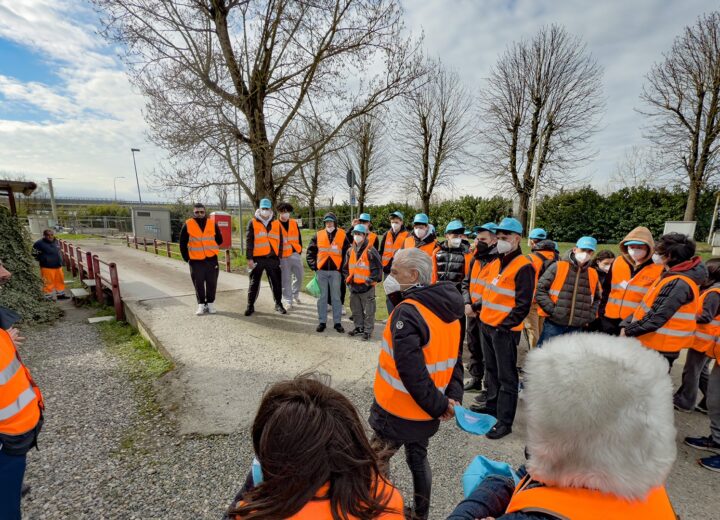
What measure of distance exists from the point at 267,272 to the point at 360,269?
2225 millimetres

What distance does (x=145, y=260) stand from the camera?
1473 cm

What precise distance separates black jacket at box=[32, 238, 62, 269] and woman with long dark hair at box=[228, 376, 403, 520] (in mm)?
10318

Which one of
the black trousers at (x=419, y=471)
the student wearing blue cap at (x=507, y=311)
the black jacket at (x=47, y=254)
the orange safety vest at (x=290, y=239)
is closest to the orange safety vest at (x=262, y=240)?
the orange safety vest at (x=290, y=239)

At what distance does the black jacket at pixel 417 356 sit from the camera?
194cm

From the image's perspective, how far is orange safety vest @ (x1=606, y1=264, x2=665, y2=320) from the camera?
3930mm

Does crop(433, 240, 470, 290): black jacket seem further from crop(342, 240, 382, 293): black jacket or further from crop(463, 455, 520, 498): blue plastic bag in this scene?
crop(463, 455, 520, 498): blue plastic bag

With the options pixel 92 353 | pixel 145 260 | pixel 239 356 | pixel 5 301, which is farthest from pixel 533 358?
pixel 145 260

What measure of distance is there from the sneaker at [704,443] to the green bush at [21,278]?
32.8 ft

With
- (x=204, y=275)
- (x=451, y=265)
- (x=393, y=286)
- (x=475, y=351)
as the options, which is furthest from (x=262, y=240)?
(x=393, y=286)

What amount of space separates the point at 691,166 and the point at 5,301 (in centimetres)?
2440

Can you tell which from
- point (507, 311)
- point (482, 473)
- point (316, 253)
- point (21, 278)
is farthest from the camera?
point (21, 278)

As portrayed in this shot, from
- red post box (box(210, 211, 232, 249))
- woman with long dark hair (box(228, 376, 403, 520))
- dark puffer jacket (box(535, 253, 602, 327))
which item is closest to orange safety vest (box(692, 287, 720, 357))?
dark puffer jacket (box(535, 253, 602, 327))

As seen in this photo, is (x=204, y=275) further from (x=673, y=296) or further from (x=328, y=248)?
(x=673, y=296)

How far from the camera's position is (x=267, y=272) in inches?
263
